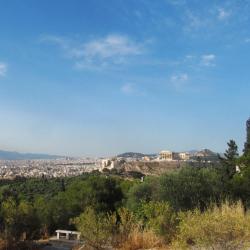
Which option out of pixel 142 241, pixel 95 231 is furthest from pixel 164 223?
pixel 95 231

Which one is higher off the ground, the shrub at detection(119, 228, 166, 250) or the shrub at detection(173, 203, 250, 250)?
the shrub at detection(173, 203, 250, 250)

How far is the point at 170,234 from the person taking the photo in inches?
406

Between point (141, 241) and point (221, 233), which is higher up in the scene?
point (221, 233)

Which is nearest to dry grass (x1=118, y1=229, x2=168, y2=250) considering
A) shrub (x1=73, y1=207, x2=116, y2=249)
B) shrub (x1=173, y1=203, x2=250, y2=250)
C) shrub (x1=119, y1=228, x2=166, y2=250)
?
shrub (x1=119, y1=228, x2=166, y2=250)

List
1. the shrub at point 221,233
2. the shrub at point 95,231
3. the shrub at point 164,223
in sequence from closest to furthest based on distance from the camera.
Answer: the shrub at point 221,233, the shrub at point 95,231, the shrub at point 164,223

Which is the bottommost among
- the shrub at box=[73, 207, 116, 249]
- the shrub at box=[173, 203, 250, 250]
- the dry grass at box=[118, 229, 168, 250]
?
the dry grass at box=[118, 229, 168, 250]

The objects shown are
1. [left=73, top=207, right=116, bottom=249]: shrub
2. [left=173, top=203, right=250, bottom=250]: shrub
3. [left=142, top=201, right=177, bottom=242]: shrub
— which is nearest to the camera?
[left=173, top=203, right=250, bottom=250]: shrub

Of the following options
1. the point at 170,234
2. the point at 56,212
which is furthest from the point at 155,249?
the point at 56,212

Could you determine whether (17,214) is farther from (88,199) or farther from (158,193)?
(88,199)

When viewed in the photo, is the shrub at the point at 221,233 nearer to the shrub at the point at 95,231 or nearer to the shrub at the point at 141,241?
the shrub at the point at 95,231

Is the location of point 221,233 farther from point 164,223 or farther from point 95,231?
point 164,223

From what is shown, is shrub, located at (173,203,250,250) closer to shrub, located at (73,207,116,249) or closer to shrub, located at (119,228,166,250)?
shrub, located at (73,207,116,249)

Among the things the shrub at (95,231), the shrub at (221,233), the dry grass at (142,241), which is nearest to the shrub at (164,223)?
the dry grass at (142,241)

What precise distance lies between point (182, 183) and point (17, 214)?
23.3 ft
